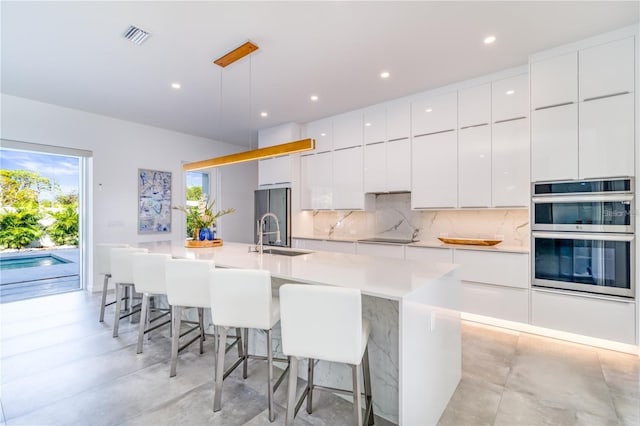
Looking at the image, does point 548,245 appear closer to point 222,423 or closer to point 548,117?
point 548,117

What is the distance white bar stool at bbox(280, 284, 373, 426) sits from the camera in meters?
1.37

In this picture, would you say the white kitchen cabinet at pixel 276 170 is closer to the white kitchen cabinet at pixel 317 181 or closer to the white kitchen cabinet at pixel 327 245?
the white kitchen cabinet at pixel 317 181

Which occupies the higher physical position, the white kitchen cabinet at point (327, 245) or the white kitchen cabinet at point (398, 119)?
the white kitchen cabinet at point (398, 119)

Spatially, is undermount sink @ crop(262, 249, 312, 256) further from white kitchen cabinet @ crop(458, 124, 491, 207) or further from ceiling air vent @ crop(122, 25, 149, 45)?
ceiling air vent @ crop(122, 25, 149, 45)

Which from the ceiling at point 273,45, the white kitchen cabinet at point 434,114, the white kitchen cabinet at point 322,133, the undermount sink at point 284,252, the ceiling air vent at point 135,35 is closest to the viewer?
the ceiling at point 273,45

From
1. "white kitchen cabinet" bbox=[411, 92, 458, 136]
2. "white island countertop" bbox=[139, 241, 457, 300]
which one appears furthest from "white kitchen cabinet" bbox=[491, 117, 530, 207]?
"white island countertop" bbox=[139, 241, 457, 300]

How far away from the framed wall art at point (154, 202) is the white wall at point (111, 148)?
9cm

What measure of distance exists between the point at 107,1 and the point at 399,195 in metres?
3.87

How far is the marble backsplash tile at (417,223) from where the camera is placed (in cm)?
354

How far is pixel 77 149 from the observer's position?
177 inches

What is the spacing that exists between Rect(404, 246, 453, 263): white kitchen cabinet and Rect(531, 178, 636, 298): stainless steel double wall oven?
32.7 inches

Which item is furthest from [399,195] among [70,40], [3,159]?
[3,159]

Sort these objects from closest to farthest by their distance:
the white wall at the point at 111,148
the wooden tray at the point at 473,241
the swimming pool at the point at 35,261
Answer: the wooden tray at the point at 473,241, the white wall at the point at 111,148, the swimming pool at the point at 35,261

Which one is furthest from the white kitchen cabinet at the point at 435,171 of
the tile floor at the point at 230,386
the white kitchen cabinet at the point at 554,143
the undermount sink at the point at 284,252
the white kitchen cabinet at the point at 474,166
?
the undermount sink at the point at 284,252
